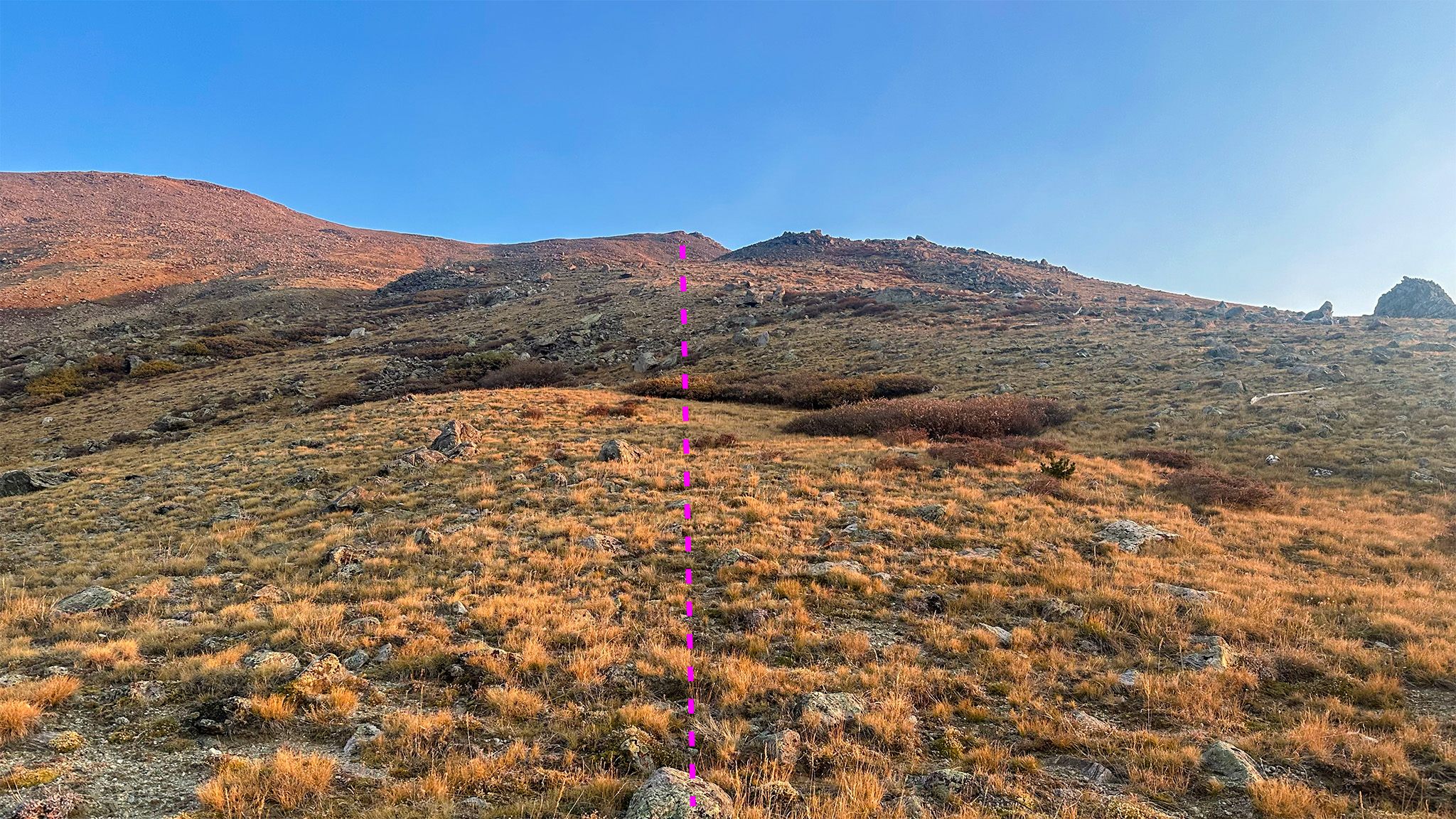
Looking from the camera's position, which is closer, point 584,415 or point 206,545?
point 206,545

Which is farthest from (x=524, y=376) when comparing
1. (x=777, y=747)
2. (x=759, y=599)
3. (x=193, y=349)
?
(x=777, y=747)

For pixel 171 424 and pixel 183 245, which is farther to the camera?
pixel 183 245

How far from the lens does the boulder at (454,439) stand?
19.6m

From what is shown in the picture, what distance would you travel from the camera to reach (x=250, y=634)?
8.04 m

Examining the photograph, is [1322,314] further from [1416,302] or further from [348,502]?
[348,502]

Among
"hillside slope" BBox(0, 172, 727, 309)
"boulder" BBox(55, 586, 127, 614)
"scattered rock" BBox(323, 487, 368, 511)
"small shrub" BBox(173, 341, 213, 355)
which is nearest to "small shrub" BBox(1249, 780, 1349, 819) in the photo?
"boulder" BBox(55, 586, 127, 614)

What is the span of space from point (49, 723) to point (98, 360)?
176ft

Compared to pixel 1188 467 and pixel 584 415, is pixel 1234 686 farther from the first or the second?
pixel 584 415

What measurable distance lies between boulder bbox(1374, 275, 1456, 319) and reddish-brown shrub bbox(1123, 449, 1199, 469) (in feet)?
177

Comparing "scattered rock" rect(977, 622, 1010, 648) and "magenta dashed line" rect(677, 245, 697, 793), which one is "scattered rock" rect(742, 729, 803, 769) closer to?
"magenta dashed line" rect(677, 245, 697, 793)

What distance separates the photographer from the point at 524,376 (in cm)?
3959

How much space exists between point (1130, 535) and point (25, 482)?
99.9ft

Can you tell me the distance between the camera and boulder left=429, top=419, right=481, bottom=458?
19578 mm

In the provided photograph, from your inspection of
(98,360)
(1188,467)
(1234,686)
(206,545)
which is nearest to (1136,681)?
(1234,686)
